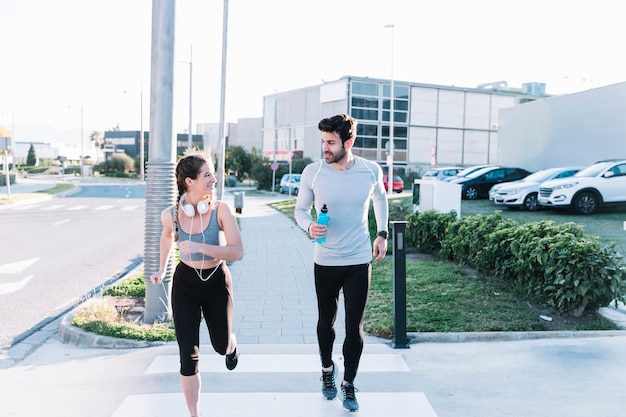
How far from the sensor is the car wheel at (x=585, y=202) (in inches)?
661

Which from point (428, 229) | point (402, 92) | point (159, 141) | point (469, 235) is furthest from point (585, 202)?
point (402, 92)

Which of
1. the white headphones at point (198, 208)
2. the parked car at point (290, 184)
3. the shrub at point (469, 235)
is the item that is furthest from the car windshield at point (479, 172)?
the white headphones at point (198, 208)

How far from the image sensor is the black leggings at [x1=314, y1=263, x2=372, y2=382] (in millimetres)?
4191

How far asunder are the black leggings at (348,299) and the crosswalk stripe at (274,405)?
0.89 feet

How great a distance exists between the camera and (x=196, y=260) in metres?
3.79

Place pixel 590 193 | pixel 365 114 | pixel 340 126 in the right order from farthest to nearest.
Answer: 1. pixel 365 114
2. pixel 590 193
3. pixel 340 126

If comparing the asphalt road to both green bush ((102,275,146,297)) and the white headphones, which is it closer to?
green bush ((102,275,146,297))

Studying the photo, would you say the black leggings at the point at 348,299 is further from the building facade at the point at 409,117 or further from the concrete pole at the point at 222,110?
the building facade at the point at 409,117

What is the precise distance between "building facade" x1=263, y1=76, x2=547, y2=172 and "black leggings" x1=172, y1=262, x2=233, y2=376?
170ft

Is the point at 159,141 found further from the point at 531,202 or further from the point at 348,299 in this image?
the point at 531,202

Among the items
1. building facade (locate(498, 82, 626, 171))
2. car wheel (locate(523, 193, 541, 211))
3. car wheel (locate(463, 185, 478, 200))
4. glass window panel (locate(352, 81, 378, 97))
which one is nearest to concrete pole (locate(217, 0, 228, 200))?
car wheel (locate(523, 193, 541, 211))

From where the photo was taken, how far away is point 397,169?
58.8m

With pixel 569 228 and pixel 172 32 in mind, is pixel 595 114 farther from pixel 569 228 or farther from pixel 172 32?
pixel 172 32

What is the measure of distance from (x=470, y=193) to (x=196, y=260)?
21.0 m
